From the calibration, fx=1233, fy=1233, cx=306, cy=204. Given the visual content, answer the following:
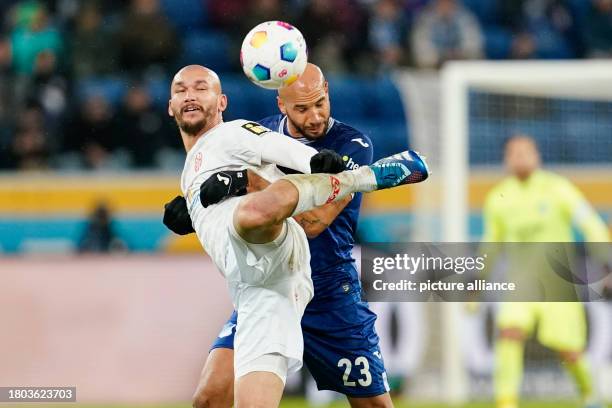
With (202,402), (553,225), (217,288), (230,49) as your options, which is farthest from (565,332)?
(230,49)

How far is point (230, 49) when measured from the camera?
13680 mm

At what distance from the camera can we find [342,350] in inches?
231

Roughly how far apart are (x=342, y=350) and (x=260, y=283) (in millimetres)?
787

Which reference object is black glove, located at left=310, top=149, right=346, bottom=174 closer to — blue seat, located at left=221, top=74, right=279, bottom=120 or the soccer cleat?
the soccer cleat

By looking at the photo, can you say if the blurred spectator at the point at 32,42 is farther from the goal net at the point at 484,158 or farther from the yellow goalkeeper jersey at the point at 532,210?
the yellow goalkeeper jersey at the point at 532,210

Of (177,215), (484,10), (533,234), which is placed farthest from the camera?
(484,10)

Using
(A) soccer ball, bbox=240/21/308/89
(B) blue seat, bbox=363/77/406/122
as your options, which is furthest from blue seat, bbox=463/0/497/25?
(A) soccer ball, bbox=240/21/308/89

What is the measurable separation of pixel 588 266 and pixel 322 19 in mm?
4507

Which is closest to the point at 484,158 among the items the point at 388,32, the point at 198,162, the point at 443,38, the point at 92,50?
the point at 443,38

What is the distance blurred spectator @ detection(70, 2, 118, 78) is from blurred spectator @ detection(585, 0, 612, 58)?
5.34 meters

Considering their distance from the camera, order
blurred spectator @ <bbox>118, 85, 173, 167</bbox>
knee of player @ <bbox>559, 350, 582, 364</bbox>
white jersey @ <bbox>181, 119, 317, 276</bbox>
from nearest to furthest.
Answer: white jersey @ <bbox>181, 119, 317, 276</bbox> → knee of player @ <bbox>559, 350, 582, 364</bbox> → blurred spectator @ <bbox>118, 85, 173, 167</bbox>

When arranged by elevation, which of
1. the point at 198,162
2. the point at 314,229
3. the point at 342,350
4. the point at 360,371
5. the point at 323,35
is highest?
the point at 323,35

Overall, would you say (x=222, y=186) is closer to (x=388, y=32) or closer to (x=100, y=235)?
(x=100, y=235)

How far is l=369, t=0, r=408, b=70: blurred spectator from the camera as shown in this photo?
13.6 m
